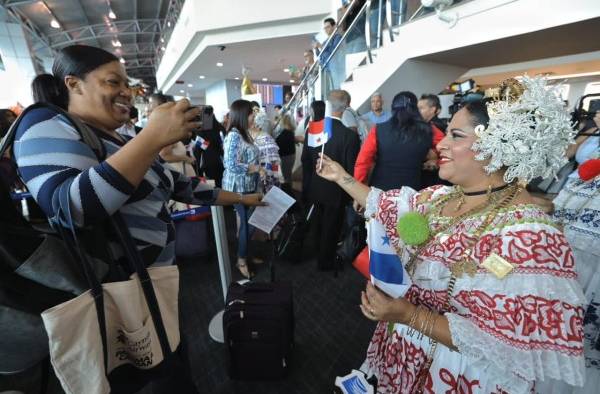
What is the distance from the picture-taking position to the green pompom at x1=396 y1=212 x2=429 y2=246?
1.06m

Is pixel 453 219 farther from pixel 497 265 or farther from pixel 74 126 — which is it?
pixel 74 126

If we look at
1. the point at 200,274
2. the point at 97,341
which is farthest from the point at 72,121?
the point at 200,274

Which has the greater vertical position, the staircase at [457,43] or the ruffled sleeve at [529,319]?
the staircase at [457,43]

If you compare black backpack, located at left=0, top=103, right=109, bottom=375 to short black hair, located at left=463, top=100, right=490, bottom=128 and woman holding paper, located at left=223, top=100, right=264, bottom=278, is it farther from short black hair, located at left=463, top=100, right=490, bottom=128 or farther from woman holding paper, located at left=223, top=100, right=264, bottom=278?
woman holding paper, located at left=223, top=100, right=264, bottom=278

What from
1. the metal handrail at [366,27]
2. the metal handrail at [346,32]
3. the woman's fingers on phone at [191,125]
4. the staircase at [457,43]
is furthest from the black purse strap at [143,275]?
the metal handrail at [346,32]

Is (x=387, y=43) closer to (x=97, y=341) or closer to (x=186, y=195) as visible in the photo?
(x=186, y=195)

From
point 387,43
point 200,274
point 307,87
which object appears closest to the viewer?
point 200,274

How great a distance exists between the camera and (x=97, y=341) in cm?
76

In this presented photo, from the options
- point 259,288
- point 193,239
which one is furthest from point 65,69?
point 193,239

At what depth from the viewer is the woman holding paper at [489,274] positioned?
2.44ft

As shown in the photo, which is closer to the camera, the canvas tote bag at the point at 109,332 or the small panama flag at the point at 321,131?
the canvas tote bag at the point at 109,332

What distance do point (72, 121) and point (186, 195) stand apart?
24.6 inches

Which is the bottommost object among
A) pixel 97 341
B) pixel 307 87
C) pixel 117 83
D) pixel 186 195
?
pixel 97 341

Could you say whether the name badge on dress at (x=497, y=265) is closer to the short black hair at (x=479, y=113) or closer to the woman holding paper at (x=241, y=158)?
the short black hair at (x=479, y=113)
